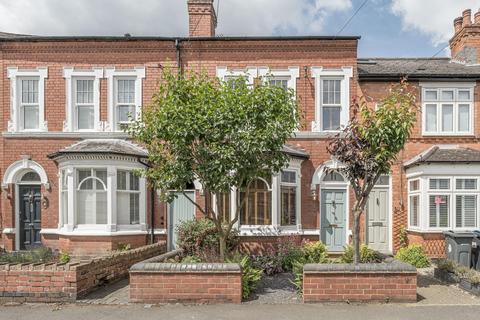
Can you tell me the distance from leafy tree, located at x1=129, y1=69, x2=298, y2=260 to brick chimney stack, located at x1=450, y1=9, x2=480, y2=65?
34.0 ft

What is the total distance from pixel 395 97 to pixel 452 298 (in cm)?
415

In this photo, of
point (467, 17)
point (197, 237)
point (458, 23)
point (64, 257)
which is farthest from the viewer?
point (458, 23)

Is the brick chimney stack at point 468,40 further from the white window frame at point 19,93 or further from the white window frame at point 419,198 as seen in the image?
the white window frame at point 19,93

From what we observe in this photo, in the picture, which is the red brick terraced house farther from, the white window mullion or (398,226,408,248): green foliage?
the white window mullion

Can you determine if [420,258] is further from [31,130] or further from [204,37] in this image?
[31,130]

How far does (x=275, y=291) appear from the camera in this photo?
8008mm

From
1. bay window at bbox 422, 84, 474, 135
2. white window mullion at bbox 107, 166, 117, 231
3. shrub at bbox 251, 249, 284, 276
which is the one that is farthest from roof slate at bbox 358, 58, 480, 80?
white window mullion at bbox 107, 166, 117, 231

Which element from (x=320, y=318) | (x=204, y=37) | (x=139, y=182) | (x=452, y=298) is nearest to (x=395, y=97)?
(x=452, y=298)

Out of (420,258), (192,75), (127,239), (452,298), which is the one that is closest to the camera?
(452,298)

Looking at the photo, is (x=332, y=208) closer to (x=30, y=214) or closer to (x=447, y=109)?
(x=447, y=109)

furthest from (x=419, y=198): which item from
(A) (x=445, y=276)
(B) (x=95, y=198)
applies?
(B) (x=95, y=198)

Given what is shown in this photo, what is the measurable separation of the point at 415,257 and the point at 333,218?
2875mm

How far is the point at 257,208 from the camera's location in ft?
39.9

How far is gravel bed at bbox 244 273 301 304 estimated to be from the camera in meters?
7.39
